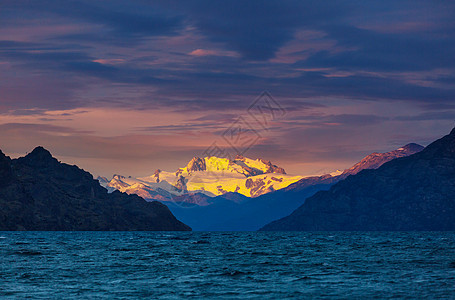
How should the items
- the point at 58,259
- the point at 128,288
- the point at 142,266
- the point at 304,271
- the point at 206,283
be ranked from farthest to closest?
the point at 58,259, the point at 142,266, the point at 304,271, the point at 206,283, the point at 128,288

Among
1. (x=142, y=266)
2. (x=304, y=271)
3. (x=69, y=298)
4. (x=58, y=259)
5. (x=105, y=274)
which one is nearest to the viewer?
(x=69, y=298)

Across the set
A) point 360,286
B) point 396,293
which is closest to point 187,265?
point 360,286

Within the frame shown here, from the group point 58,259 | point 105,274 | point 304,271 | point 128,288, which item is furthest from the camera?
point 58,259

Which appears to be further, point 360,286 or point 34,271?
point 34,271

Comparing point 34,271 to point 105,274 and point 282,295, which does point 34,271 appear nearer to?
point 105,274

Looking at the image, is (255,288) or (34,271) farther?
(34,271)

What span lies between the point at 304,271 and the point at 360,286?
18.7 m

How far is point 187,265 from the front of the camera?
9525 cm

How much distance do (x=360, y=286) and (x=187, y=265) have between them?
35.8m

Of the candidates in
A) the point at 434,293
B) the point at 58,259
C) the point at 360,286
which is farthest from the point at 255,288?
the point at 58,259

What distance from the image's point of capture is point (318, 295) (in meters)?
59.9

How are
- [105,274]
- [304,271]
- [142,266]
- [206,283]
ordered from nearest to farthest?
[206,283]
[105,274]
[304,271]
[142,266]

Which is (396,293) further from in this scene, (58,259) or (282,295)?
(58,259)

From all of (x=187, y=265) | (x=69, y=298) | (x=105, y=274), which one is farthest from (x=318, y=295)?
(x=187, y=265)
